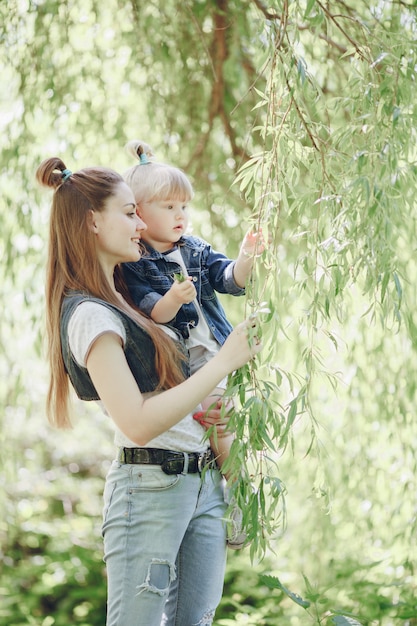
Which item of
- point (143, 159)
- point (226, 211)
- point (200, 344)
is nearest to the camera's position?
point (200, 344)

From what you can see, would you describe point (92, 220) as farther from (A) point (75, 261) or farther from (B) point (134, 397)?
(B) point (134, 397)

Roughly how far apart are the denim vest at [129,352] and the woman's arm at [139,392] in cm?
9

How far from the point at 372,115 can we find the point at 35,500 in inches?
139

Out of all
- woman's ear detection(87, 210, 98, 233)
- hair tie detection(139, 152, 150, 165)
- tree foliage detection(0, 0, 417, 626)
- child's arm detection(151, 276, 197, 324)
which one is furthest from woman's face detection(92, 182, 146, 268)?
tree foliage detection(0, 0, 417, 626)

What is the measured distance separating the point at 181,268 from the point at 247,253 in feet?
0.58

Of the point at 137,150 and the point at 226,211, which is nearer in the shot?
the point at 137,150

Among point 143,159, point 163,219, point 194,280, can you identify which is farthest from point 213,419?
point 143,159

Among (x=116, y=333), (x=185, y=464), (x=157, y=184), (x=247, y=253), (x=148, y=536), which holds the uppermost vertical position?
(x=157, y=184)

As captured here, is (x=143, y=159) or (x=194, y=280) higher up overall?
(x=143, y=159)

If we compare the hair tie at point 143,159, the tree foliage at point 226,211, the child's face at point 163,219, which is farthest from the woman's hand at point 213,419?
the tree foliage at point 226,211

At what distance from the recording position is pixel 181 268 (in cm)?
177

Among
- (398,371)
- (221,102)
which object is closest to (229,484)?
Result: (398,371)

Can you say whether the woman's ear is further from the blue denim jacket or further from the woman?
the blue denim jacket

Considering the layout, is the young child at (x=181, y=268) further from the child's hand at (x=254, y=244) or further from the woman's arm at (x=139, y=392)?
the woman's arm at (x=139, y=392)
